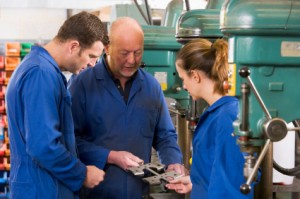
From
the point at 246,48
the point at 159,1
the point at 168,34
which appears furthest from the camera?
the point at 159,1

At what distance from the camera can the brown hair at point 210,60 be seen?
1544 mm

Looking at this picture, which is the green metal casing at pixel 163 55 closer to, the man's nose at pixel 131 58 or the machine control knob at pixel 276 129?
the man's nose at pixel 131 58

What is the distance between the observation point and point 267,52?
4.04ft

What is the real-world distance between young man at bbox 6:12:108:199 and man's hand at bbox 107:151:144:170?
0.51 feet

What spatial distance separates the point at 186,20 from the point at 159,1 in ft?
8.67

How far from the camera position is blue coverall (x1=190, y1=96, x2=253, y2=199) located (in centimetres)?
136

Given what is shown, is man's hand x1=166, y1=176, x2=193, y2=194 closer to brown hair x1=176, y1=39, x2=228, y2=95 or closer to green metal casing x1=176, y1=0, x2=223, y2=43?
brown hair x1=176, y1=39, x2=228, y2=95

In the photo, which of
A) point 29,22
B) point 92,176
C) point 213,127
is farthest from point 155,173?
point 29,22

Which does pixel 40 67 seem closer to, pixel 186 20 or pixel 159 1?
pixel 186 20

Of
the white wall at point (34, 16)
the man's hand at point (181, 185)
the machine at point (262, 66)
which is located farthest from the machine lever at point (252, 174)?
the white wall at point (34, 16)

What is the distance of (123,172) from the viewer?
202cm

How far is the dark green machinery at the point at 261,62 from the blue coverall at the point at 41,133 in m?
0.66

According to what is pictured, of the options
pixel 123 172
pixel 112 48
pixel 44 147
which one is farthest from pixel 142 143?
pixel 44 147

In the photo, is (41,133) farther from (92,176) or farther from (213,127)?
(213,127)
